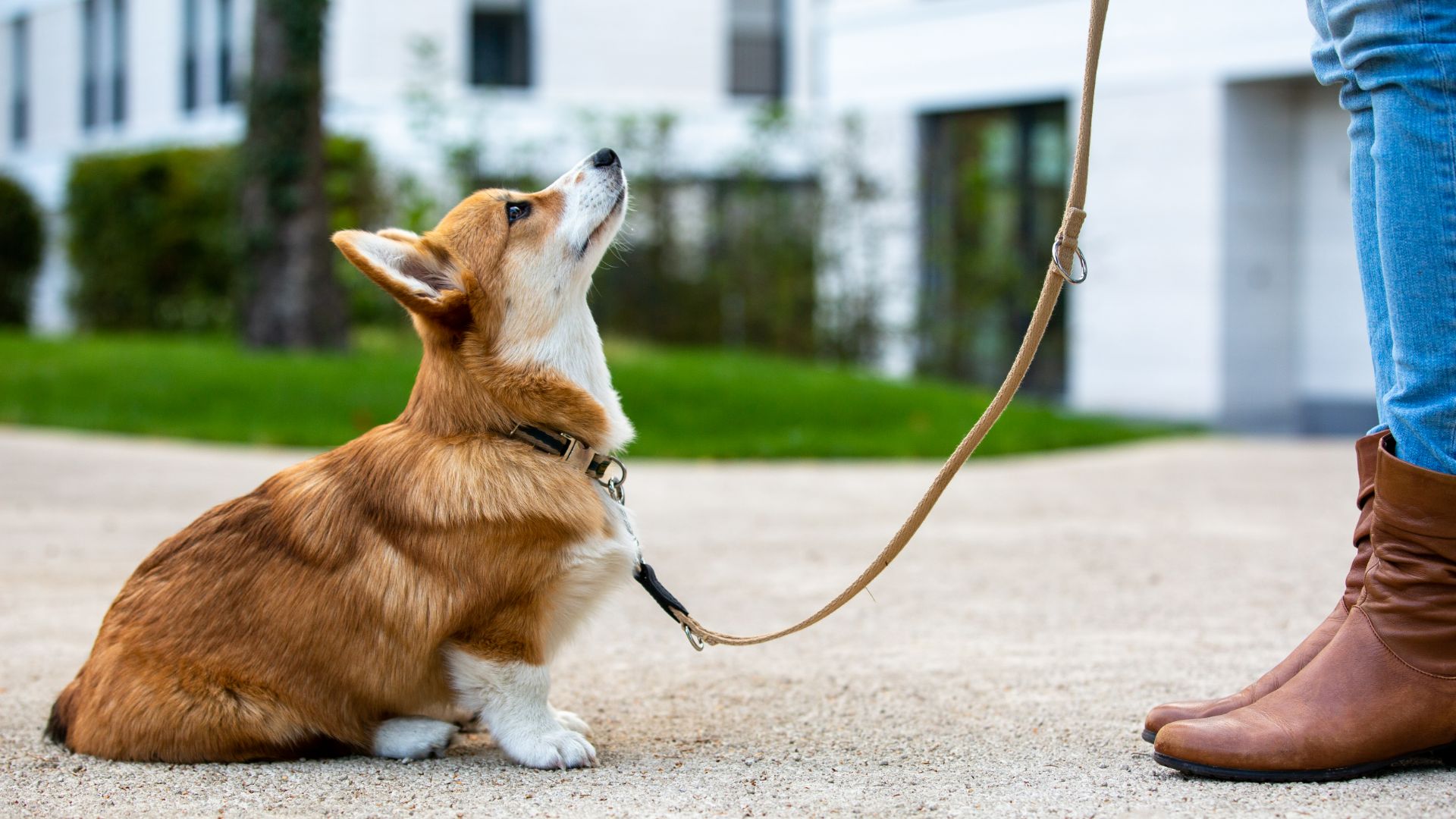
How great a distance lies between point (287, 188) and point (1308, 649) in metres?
9.26

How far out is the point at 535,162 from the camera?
13.4 metres

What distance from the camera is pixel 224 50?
21781 mm

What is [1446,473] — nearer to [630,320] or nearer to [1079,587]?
[1079,587]

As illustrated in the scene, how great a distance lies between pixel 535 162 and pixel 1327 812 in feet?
39.2

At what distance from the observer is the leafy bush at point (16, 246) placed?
67.1ft

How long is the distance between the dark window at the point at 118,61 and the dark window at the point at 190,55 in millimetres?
2018

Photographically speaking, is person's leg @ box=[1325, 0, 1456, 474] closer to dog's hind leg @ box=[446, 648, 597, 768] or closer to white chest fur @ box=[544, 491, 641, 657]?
white chest fur @ box=[544, 491, 641, 657]

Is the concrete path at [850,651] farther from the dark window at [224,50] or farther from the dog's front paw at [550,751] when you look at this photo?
the dark window at [224,50]

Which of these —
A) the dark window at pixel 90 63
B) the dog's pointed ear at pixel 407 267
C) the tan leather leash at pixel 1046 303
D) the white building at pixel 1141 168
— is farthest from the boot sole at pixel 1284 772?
the dark window at pixel 90 63

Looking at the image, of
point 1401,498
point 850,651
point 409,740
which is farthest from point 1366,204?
point 409,740

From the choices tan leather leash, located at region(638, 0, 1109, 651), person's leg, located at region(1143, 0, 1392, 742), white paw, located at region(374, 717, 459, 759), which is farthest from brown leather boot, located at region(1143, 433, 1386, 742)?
white paw, located at region(374, 717, 459, 759)

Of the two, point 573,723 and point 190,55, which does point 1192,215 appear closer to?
point 573,723

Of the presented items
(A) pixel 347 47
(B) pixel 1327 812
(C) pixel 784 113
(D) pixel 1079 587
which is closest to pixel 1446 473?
(B) pixel 1327 812

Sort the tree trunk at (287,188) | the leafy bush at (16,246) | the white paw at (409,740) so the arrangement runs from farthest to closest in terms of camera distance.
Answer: the leafy bush at (16,246), the tree trunk at (287,188), the white paw at (409,740)
